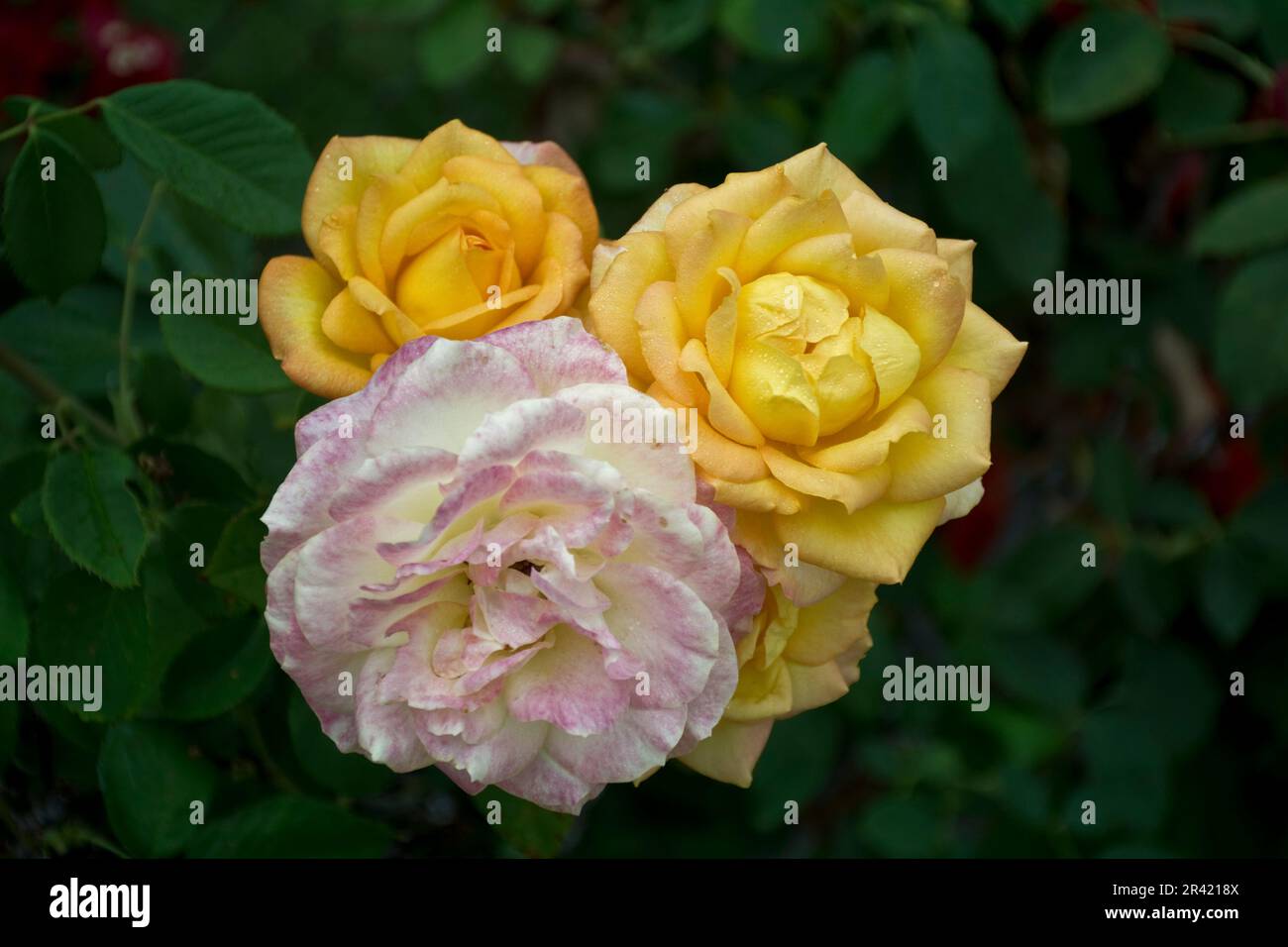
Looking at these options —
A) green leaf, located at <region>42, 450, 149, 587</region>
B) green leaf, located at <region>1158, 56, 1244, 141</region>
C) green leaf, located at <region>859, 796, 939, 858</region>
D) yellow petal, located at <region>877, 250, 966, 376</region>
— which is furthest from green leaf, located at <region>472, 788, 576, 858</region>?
green leaf, located at <region>1158, 56, 1244, 141</region>

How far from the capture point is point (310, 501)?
0.54 metres

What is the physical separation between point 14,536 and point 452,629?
357mm

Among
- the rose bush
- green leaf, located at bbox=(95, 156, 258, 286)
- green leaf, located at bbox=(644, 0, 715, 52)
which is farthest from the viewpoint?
green leaf, located at bbox=(644, 0, 715, 52)

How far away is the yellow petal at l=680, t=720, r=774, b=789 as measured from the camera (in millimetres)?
638

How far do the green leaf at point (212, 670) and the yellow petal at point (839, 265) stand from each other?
0.38 metres

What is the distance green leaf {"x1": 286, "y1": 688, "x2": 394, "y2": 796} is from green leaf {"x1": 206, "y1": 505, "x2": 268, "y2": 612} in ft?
0.37

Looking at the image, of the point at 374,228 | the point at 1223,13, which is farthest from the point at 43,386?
the point at 1223,13

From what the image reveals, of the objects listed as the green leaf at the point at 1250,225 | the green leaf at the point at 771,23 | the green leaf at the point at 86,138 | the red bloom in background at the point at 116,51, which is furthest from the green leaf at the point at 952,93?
the red bloom in background at the point at 116,51

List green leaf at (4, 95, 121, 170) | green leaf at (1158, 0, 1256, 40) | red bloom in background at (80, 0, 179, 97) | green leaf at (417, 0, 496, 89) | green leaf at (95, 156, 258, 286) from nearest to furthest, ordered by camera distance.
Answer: green leaf at (4, 95, 121, 170) < green leaf at (95, 156, 258, 286) < green leaf at (1158, 0, 1256, 40) < green leaf at (417, 0, 496, 89) < red bloom in background at (80, 0, 179, 97)

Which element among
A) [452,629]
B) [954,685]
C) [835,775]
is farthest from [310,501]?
[835,775]

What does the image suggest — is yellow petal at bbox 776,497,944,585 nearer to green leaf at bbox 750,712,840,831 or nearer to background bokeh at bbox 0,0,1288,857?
background bokeh at bbox 0,0,1288,857

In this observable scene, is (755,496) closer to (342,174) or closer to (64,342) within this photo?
(342,174)

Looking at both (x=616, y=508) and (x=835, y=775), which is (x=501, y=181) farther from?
(x=835, y=775)

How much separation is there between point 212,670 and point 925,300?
0.46m
